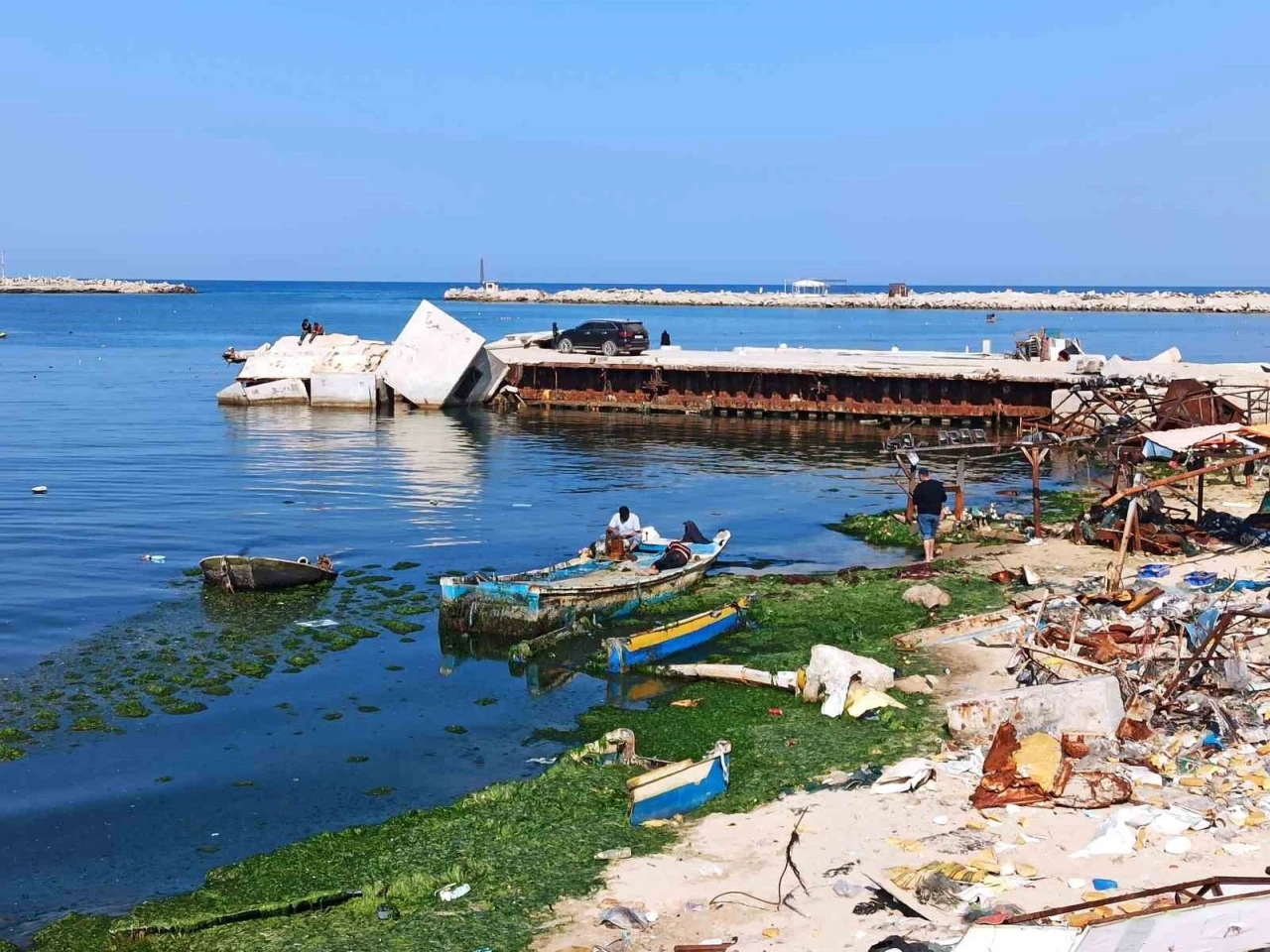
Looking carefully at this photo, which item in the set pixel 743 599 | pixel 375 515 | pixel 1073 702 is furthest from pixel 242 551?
pixel 1073 702

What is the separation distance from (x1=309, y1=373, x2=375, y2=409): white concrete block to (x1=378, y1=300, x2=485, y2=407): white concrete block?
39.8 inches

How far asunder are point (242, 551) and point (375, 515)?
15.2ft

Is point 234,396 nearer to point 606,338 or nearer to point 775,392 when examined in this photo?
point 606,338

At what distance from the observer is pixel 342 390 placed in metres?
54.0

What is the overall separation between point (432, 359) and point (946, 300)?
113769mm

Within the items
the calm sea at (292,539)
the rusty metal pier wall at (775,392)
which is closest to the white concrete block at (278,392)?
the calm sea at (292,539)

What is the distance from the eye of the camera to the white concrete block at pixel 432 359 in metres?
53.4

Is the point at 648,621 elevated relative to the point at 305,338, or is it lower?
lower

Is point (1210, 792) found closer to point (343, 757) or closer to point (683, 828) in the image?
point (683, 828)

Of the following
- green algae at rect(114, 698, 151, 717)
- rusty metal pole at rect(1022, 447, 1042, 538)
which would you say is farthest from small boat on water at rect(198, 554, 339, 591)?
rusty metal pole at rect(1022, 447, 1042, 538)

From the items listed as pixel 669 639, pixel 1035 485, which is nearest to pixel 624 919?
pixel 669 639

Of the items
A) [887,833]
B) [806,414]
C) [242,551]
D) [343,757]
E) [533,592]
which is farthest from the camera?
[806,414]

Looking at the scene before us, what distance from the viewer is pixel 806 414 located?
51.7 meters

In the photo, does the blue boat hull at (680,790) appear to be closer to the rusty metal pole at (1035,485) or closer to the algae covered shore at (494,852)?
the algae covered shore at (494,852)
